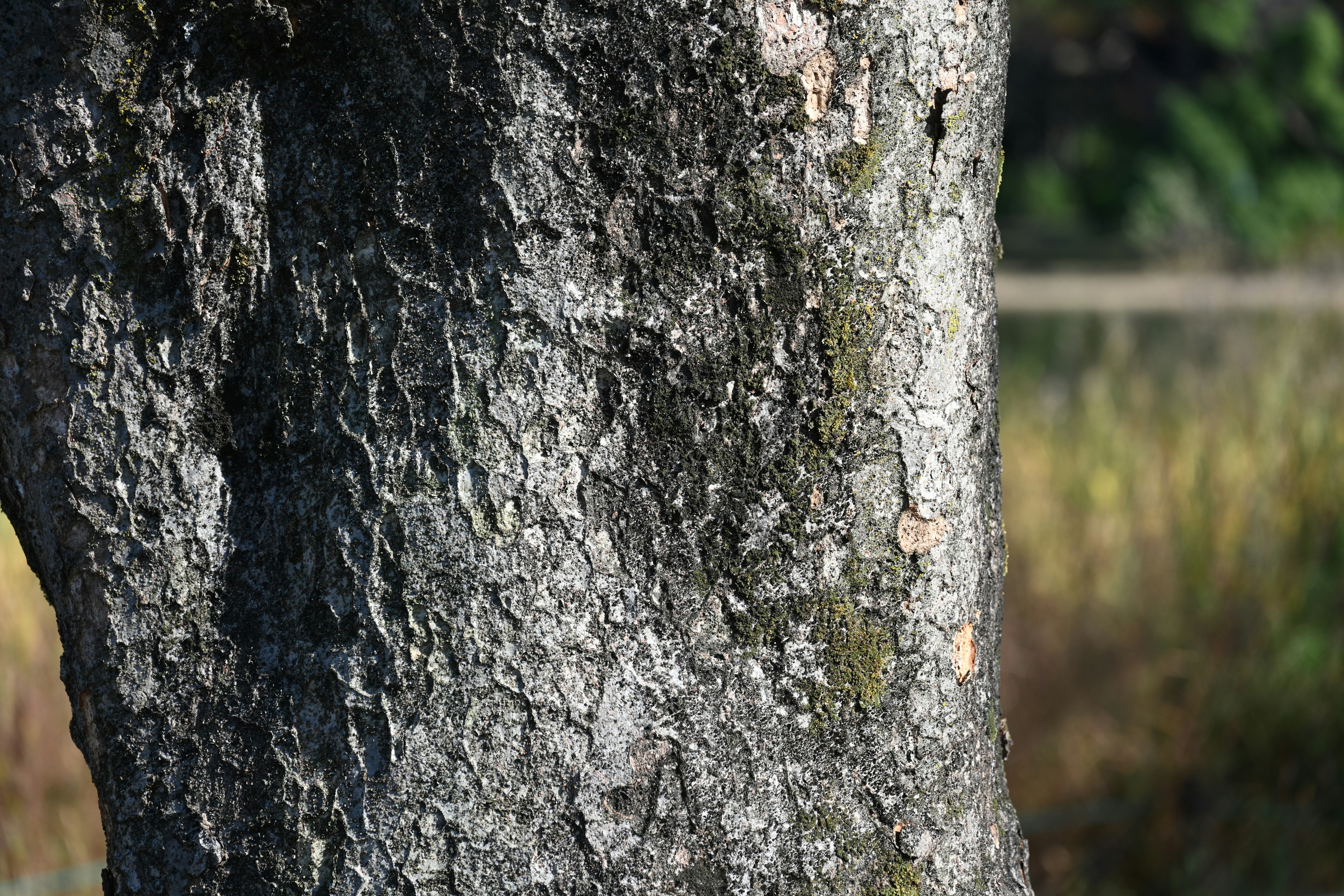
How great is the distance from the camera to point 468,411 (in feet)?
3.19

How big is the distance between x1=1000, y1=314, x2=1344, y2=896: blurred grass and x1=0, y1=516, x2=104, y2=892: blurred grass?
2948mm

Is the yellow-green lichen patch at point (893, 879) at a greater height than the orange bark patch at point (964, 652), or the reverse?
the orange bark patch at point (964, 652)

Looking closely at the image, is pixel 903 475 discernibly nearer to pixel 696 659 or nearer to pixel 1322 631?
pixel 696 659

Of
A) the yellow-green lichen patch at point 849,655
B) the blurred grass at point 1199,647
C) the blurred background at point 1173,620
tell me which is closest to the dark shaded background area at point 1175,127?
the blurred background at point 1173,620

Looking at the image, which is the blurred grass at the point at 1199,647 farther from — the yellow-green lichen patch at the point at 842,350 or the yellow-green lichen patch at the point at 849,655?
the yellow-green lichen patch at the point at 842,350

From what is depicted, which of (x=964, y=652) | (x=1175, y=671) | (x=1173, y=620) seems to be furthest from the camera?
(x=1173, y=620)

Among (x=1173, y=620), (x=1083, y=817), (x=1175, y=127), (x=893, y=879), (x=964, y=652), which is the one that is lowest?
(x=1083, y=817)

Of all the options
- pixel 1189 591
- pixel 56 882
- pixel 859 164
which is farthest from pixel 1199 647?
pixel 56 882

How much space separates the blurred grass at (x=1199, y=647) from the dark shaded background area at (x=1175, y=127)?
7.05 meters

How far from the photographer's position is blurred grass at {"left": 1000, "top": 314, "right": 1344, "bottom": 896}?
3371 millimetres

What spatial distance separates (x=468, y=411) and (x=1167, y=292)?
491 inches

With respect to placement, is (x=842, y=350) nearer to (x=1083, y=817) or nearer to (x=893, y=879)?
(x=893, y=879)

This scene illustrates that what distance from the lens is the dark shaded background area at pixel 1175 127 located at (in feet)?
42.9

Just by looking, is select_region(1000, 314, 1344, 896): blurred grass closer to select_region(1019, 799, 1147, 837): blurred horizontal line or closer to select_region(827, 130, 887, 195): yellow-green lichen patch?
select_region(1019, 799, 1147, 837): blurred horizontal line
